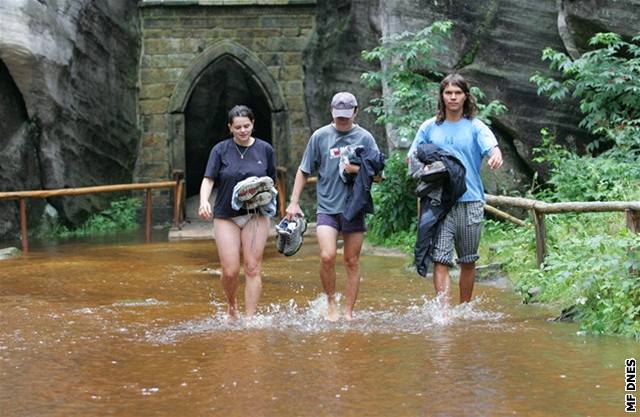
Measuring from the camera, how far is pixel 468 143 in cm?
646

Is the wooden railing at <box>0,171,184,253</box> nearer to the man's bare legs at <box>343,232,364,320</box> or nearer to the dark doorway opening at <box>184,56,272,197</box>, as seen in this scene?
the dark doorway opening at <box>184,56,272,197</box>

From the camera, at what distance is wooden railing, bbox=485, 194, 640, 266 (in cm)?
642

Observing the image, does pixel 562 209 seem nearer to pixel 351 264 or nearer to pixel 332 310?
pixel 351 264

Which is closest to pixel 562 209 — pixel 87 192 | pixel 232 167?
pixel 232 167

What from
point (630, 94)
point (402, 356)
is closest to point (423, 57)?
point (630, 94)

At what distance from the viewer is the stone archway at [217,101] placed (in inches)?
824

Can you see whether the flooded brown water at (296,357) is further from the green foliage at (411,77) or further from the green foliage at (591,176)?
the green foliage at (411,77)

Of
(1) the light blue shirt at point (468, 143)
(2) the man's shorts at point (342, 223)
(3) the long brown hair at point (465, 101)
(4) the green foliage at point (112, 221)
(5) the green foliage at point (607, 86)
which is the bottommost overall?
(4) the green foliage at point (112, 221)

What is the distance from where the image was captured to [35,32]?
52.5 ft

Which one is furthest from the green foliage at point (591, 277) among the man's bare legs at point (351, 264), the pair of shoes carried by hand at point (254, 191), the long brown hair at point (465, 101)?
the pair of shoes carried by hand at point (254, 191)

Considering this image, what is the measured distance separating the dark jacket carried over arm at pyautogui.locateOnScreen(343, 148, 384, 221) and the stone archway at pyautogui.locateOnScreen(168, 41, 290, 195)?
567 inches

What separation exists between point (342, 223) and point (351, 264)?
0.92 ft

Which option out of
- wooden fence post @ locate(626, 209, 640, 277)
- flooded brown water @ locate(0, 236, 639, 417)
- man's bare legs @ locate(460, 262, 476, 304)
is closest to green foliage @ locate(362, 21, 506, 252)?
flooded brown water @ locate(0, 236, 639, 417)

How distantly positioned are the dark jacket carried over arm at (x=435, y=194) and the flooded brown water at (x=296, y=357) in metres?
0.43
